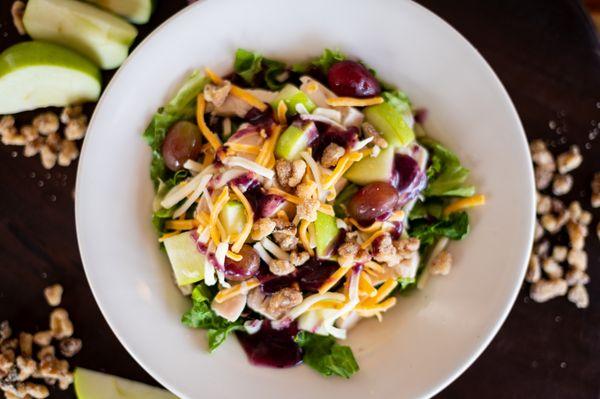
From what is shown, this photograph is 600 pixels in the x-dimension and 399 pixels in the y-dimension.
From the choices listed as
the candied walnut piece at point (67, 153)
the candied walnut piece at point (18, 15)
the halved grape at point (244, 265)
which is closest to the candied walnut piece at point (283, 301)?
the halved grape at point (244, 265)

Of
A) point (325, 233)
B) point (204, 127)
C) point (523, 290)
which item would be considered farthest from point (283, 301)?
point (523, 290)

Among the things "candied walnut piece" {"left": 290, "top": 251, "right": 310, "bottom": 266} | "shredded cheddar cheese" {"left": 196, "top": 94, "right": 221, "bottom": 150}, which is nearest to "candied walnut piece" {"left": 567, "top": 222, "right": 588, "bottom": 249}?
"candied walnut piece" {"left": 290, "top": 251, "right": 310, "bottom": 266}

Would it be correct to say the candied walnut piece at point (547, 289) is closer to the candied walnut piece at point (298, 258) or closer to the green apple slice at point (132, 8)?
the candied walnut piece at point (298, 258)

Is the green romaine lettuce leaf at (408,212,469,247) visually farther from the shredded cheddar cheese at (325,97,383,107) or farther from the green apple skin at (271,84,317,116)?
the green apple skin at (271,84,317,116)

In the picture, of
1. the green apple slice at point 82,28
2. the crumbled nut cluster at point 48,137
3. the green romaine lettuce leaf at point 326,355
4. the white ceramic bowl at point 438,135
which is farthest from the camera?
the crumbled nut cluster at point 48,137

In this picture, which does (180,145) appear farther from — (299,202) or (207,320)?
(207,320)

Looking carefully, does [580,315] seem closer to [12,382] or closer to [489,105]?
[489,105]
